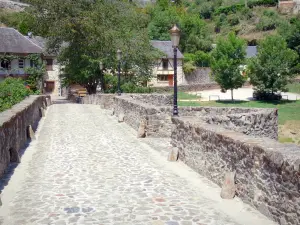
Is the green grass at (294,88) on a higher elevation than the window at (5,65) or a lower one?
lower

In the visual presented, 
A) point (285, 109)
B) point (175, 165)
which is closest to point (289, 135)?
point (285, 109)

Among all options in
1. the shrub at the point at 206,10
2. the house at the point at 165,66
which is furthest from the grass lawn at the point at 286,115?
the shrub at the point at 206,10

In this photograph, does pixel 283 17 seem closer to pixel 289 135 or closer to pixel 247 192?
pixel 289 135

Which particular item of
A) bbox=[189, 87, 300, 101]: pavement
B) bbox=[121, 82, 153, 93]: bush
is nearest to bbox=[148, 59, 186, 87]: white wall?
bbox=[189, 87, 300, 101]: pavement

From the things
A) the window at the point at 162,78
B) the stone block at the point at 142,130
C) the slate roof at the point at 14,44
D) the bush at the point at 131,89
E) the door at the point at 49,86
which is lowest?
the stone block at the point at 142,130

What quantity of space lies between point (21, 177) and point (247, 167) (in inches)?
205

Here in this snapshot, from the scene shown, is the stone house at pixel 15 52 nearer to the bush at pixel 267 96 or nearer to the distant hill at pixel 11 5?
the bush at pixel 267 96

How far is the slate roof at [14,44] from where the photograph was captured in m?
44.0

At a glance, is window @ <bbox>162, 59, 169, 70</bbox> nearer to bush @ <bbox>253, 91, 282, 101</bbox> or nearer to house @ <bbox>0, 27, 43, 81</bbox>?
bush @ <bbox>253, 91, 282, 101</bbox>

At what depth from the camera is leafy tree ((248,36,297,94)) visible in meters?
44.3

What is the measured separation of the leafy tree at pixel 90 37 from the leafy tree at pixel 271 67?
14.7 meters

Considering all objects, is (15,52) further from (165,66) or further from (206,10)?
(206,10)

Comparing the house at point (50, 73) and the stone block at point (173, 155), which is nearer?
the stone block at point (173, 155)

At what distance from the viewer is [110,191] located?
7.65m
